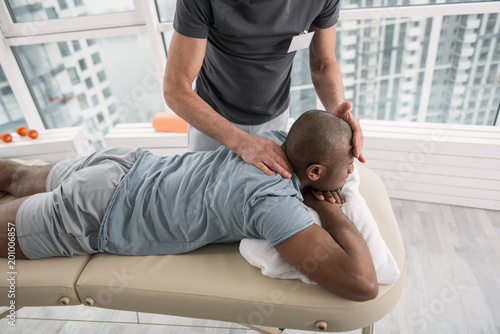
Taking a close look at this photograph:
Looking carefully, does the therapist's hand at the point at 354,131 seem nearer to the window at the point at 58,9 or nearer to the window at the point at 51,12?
the window at the point at 58,9

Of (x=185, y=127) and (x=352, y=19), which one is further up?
(x=352, y=19)

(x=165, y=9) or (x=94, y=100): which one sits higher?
(x=165, y=9)

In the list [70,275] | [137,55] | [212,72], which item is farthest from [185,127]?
[70,275]

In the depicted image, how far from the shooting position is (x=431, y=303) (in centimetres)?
181

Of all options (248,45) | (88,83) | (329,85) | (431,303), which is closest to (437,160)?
(431,303)

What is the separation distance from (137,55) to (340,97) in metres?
1.97

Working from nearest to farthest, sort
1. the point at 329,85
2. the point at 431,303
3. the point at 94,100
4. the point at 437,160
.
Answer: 1. the point at 329,85
2. the point at 431,303
3. the point at 437,160
4. the point at 94,100

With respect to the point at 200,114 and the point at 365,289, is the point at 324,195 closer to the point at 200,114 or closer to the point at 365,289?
the point at 365,289

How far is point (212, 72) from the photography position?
156cm

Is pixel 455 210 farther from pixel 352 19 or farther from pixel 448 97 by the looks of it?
pixel 352 19

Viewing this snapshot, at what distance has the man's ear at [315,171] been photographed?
114 centimetres

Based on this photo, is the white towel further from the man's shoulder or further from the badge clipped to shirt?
the badge clipped to shirt

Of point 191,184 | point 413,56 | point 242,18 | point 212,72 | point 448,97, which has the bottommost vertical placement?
point 448,97

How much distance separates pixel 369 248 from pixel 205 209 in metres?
0.53
